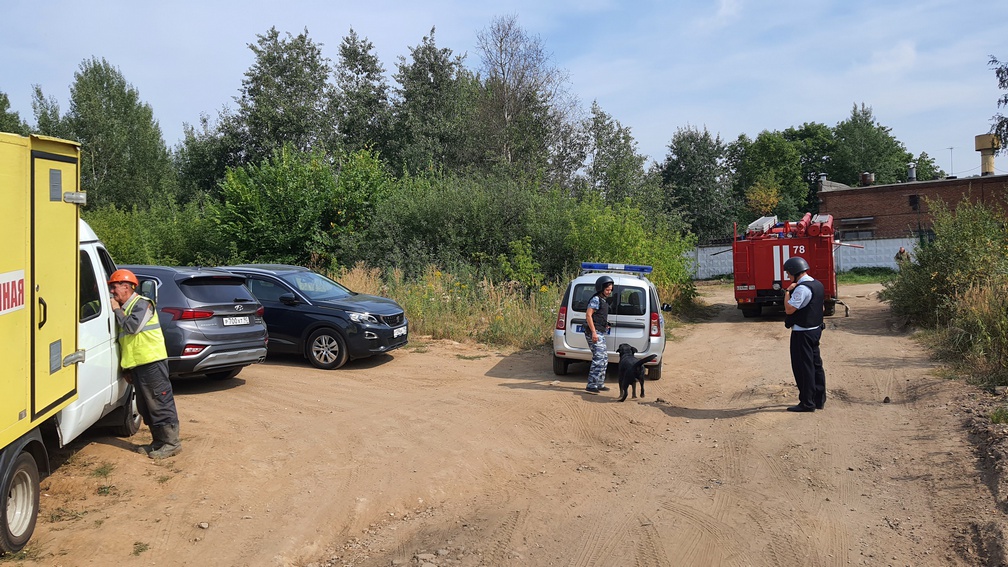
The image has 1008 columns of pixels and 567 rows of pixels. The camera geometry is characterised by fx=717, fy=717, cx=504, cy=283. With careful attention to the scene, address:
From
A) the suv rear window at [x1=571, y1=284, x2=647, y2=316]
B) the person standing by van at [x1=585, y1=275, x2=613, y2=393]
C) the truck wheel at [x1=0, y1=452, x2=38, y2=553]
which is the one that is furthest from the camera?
the suv rear window at [x1=571, y1=284, x2=647, y2=316]

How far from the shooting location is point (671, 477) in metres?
6.53

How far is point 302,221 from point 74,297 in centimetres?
1655

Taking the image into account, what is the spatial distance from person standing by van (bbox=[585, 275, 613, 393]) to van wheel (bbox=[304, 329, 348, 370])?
4262 millimetres

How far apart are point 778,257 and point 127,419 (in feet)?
56.7

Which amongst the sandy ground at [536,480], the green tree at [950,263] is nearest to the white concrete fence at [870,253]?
the green tree at [950,263]

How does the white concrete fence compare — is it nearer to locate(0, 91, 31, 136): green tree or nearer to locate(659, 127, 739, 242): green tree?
locate(659, 127, 739, 242): green tree

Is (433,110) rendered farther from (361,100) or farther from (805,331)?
(805,331)

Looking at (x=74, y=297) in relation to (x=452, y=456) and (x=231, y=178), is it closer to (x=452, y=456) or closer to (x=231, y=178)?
(x=452, y=456)

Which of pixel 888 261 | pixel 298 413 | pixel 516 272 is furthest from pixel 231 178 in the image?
pixel 888 261

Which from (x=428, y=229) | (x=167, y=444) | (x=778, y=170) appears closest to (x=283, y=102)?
(x=428, y=229)

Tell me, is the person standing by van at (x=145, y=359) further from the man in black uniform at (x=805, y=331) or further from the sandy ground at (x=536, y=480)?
the man in black uniform at (x=805, y=331)

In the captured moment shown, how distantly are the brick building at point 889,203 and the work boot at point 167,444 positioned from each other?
42.1 meters

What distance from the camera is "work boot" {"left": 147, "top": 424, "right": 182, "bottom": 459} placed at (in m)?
6.64

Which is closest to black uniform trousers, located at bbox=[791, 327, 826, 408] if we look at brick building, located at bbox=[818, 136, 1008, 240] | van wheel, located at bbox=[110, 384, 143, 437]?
van wheel, located at bbox=[110, 384, 143, 437]
